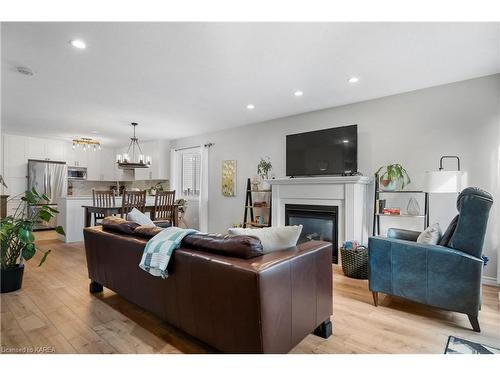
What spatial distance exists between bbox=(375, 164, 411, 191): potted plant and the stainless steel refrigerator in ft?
23.1

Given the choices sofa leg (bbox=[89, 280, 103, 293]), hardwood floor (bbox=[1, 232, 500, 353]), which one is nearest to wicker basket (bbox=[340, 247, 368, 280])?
hardwood floor (bbox=[1, 232, 500, 353])

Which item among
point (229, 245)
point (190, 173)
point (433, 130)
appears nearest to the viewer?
point (229, 245)

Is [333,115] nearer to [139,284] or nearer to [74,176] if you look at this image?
[139,284]

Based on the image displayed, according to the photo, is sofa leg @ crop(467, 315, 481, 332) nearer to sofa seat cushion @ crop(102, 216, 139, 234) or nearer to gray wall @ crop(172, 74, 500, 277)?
gray wall @ crop(172, 74, 500, 277)

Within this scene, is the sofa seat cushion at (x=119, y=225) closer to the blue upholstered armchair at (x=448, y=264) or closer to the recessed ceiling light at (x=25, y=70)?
the recessed ceiling light at (x=25, y=70)

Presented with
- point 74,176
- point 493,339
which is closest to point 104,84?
point 493,339

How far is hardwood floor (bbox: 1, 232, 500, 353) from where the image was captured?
1.77 metres

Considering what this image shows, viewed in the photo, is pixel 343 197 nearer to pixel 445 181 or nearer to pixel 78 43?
pixel 445 181

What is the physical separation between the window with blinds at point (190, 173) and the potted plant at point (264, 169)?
6.82ft

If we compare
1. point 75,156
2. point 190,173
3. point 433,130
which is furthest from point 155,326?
point 75,156

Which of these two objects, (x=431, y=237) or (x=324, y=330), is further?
(x=431, y=237)

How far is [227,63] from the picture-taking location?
2717 millimetres

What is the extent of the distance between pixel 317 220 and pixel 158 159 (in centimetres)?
451

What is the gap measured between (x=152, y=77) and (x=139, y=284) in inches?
88.1
